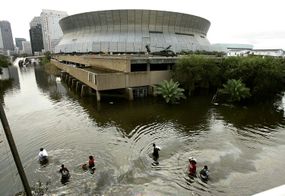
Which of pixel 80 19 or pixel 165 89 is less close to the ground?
pixel 80 19

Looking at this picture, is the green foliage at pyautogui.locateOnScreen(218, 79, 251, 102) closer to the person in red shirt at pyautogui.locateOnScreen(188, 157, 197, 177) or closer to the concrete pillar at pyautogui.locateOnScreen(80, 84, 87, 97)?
the person in red shirt at pyautogui.locateOnScreen(188, 157, 197, 177)

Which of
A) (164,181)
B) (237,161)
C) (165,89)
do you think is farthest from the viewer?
(165,89)

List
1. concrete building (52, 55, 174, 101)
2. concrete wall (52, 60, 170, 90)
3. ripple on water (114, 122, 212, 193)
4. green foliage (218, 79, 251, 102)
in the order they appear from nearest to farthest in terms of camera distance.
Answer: ripple on water (114, 122, 212, 193) → green foliage (218, 79, 251, 102) → concrete wall (52, 60, 170, 90) → concrete building (52, 55, 174, 101)

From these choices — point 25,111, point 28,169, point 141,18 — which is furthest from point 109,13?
point 28,169

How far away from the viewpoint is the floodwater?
43.4 feet

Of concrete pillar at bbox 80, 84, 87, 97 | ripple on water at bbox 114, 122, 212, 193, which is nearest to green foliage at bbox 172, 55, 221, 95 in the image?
ripple on water at bbox 114, 122, 212, 193

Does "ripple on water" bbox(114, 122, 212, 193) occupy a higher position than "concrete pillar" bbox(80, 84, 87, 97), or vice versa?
"concrete pillar" bbox(80, 84, 87, 97)

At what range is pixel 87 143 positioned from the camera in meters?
19.1

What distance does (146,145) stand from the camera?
18.6 metres

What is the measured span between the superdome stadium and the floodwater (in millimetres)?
49448

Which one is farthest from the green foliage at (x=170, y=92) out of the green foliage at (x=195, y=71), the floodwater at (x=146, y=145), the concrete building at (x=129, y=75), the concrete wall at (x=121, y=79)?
the concrete building at (x=129, y=75)

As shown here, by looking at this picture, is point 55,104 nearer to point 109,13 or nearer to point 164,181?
point 164,181

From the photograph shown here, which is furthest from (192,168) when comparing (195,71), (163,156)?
(195,71)

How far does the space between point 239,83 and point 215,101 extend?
448 cm
